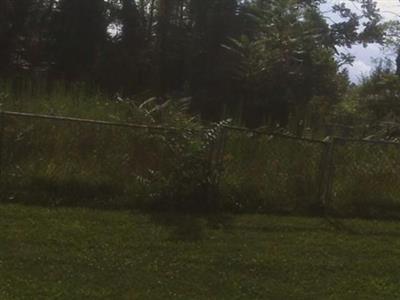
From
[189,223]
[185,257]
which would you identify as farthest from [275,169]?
[185,257]

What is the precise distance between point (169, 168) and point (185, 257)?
2607 millimetres

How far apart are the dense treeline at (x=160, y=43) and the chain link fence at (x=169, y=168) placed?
685 inches

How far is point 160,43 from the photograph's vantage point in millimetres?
32906

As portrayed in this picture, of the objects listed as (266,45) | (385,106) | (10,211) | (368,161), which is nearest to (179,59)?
(266,45)

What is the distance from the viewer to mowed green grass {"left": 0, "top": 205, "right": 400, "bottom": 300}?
6.07m

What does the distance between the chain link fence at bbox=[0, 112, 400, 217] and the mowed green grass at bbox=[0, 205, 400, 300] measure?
548 mm

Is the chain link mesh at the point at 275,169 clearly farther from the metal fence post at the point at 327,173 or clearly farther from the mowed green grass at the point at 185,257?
the mowed green grass at the point at 185,257

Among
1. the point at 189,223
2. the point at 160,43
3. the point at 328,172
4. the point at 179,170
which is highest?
the point at 160,43

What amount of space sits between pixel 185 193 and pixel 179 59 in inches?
912

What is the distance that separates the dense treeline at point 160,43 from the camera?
2900 cm

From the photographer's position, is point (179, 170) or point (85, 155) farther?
point (85, 155)

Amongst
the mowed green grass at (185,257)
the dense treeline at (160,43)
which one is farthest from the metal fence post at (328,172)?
the dense treeline at (160,43)

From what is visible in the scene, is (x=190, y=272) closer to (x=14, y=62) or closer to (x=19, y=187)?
(x=19, y=187)

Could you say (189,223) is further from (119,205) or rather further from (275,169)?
(275,169)
